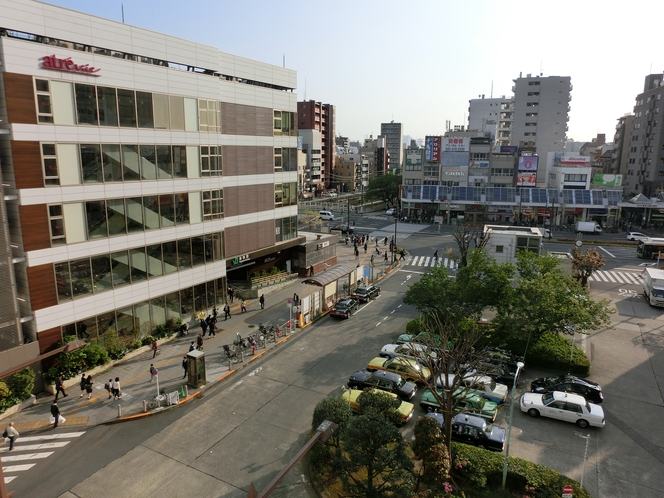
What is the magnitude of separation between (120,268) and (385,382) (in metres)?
17.3

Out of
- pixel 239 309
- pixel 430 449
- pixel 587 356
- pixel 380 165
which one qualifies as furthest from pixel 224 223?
pixel 380 165

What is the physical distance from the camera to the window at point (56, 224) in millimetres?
23203

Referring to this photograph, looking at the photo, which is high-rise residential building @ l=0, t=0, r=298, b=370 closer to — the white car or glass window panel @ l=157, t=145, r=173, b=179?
glass window panel @ l=157, t=145, r=173, b=179

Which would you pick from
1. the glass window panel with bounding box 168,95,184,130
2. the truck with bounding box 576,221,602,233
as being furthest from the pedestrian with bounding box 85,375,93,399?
the truck with bounding box 576,221,602,233

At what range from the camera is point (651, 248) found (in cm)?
5781

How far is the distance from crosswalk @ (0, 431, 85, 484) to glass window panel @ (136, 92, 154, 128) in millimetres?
17719

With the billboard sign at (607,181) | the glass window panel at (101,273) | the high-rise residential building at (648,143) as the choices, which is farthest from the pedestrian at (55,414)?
the high-rise residential building at (648,143)

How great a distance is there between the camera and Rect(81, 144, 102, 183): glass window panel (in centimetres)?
2438

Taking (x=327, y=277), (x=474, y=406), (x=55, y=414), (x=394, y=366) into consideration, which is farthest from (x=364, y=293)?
(x=55, y=414)

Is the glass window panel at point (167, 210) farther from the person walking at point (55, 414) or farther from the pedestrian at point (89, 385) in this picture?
the person walking at point (55, 414)

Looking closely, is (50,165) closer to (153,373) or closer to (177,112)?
(177,112)

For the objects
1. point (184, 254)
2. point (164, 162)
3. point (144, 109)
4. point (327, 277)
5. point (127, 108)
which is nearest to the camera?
point (127, 108)

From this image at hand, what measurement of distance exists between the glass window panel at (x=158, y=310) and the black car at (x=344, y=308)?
12.6 meters

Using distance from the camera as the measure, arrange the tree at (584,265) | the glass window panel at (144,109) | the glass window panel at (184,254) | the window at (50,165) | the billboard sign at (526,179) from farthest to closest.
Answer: the billboard sign at (526,179) < the tree at (584,265) < the glass window panel at (184,254) < the glass window panel at (144,109) < the window at (50,165)
